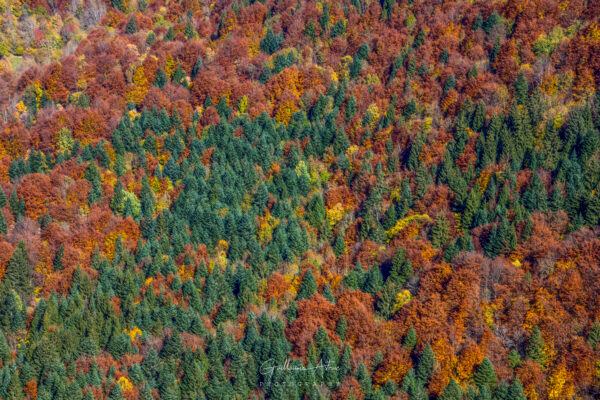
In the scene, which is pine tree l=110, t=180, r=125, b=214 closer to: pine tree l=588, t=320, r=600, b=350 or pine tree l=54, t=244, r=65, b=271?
pine tree l=54, t=244, r=65, b=271

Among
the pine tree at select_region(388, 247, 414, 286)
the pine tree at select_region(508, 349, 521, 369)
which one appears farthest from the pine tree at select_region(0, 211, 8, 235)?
the pine tree at select_region(508, 349, 521, 369)

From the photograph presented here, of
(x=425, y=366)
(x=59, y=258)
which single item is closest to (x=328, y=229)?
(x=425, y=366)

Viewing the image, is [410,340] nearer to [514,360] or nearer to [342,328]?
[342,328]

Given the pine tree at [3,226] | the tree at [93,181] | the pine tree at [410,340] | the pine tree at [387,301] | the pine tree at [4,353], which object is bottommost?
the pine tree at [387,301]

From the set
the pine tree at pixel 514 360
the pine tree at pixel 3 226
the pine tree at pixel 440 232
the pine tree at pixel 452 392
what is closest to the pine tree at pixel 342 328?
the pine tree at pixel 452 392

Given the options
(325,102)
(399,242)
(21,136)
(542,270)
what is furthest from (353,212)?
(21,136)

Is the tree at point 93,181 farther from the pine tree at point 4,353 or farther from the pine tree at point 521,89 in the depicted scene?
the pine tree at point 521,89
